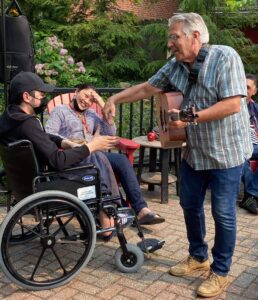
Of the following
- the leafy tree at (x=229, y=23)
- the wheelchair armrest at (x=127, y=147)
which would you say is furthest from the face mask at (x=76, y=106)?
the leafy tree at (x=229, y=23)

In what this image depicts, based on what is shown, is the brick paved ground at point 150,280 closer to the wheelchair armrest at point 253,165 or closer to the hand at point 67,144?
the hand at point 67,144

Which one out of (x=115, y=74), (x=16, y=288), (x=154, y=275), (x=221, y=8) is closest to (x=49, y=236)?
(x=16, y=288)

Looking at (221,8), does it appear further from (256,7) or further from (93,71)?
(93,71)

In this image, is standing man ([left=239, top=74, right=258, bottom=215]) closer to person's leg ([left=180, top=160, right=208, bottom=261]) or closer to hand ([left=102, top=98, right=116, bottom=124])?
person's leg ([left=180, top=160, right=208, bottom=261])

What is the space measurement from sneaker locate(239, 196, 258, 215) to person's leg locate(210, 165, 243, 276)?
1.74m

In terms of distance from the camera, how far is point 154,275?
3357mm

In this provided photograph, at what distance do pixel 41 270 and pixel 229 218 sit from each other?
1.39m

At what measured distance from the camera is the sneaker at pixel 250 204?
4.74 m

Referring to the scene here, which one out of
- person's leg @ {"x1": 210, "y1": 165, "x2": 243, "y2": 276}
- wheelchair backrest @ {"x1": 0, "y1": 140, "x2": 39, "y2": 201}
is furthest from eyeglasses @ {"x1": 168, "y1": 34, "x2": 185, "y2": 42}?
wheelchair backrest @ {"x1": 0, "y1": 140, "x2": 39, "y2": 201}

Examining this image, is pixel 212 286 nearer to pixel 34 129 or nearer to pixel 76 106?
pixel 34 129

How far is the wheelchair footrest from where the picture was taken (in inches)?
139

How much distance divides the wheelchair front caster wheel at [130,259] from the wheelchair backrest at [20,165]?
2.60 feet

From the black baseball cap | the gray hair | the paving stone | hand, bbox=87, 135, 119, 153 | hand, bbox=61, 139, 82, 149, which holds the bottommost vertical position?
the paving stone

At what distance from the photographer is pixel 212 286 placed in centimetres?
306
